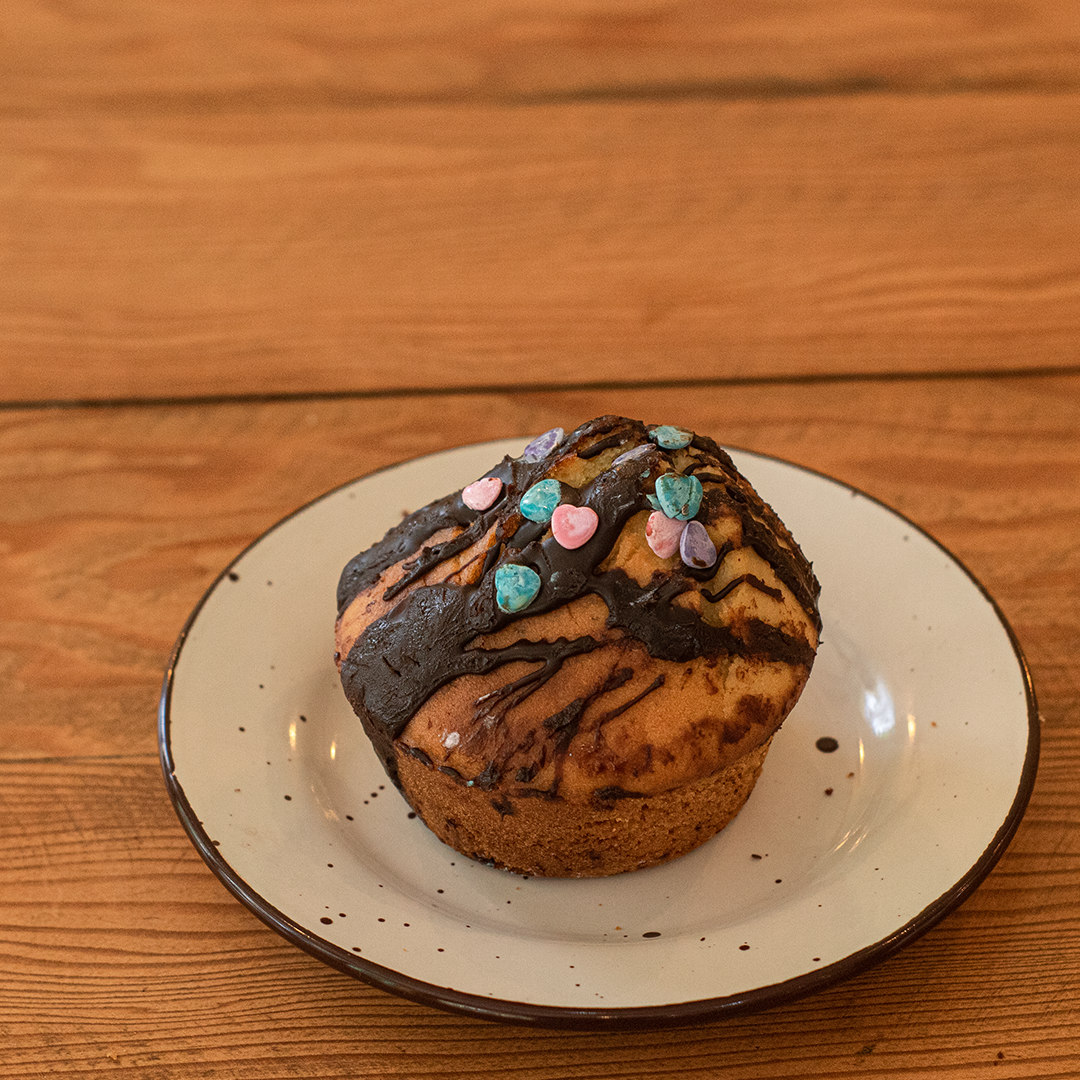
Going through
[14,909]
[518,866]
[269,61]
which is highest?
[269,61]

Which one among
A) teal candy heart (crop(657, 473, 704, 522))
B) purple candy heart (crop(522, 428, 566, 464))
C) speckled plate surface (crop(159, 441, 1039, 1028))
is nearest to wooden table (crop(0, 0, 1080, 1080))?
speckled plate surface (crop(159, 441, 1039, 1028))

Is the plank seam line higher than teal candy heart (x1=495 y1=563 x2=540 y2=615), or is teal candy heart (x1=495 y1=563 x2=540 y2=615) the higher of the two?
teal candy heart (x1=495 y1=563 x2=540 y2=615)

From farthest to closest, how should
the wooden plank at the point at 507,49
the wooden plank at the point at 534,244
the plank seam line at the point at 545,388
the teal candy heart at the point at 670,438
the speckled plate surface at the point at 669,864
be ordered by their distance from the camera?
the wooden plank at the point at 507,49 → the wooden plank at the point at 534,244 → the plank seam line at the point at 545,388 → the teal candy heart at the point at 670,438 → the speckled plate surface at the point at 669,864

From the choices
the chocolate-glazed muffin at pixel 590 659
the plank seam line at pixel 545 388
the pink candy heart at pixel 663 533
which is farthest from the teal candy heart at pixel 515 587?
the plank seam line at pixel 545 388

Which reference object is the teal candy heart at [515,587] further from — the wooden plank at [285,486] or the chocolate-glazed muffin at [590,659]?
the wooden plank at [285,486]

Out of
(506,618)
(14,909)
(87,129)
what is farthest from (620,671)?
(87,129)

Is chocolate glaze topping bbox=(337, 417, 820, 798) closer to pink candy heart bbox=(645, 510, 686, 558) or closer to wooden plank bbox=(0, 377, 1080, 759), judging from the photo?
pink candy heart bbox=(645, 510, 686, 558)

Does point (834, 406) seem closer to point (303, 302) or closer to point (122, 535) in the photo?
point (303, 302)
